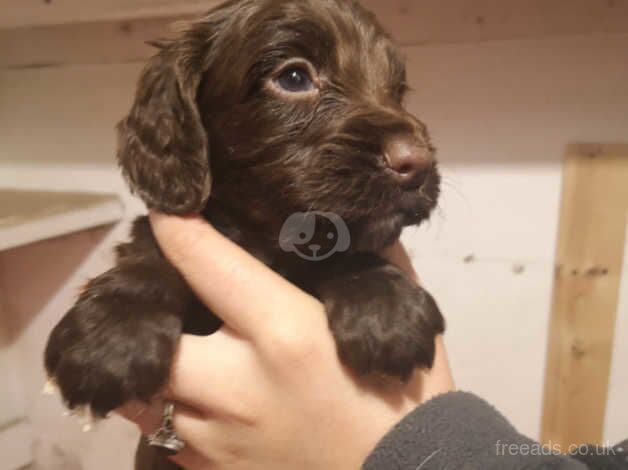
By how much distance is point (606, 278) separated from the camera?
1.90m

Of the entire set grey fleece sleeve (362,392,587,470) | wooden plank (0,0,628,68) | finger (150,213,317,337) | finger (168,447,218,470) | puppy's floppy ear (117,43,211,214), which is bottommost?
finger (168,447,218,470)

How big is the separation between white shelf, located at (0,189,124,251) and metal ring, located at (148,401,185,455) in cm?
114

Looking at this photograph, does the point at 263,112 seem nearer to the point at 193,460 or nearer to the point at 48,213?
the point at 193,460

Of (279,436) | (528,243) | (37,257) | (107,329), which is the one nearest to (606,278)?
(528,243)

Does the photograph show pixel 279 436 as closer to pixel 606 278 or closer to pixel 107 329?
pixel 107 329

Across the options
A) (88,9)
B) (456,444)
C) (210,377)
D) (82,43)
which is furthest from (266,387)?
(82,43)

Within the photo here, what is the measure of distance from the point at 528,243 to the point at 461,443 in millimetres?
1257

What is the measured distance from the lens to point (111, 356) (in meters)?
0.93

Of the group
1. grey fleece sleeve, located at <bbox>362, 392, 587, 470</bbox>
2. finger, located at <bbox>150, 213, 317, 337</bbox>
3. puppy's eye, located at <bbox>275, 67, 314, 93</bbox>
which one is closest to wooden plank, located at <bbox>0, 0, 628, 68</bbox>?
puppy's eye, located at <bbox>275, 67, 314, 93</bbox>

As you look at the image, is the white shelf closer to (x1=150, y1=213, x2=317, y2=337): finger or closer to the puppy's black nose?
(x1=150, y1=213, x2=317, y2=337): finger

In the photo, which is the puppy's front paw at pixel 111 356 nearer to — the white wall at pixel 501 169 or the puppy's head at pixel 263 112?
the puppy's head at pixel 263 112

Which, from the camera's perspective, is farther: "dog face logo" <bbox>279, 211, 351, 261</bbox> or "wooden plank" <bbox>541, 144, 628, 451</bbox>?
"wooden plank" <bbox>541, 144, 628, 451</bbox>

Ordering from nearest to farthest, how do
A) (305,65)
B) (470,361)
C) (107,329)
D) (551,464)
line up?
(551,464) → (107,329) → (305,65) → (470,361)

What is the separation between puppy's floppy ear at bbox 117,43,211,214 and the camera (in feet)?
3.67
